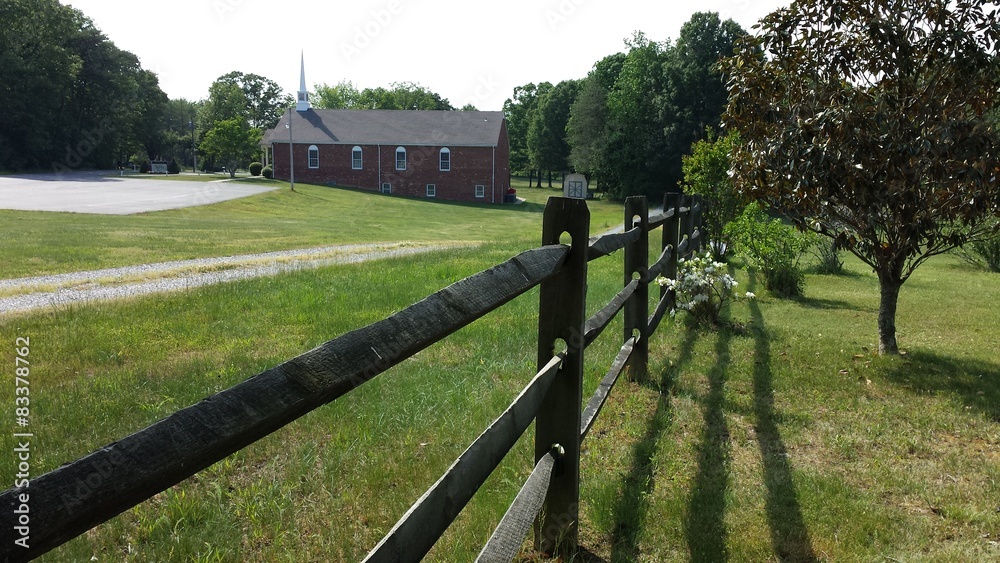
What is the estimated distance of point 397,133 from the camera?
193ft

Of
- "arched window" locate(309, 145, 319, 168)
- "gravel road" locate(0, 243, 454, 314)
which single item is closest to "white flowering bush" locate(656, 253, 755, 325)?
"gravel road" locate(0, 243, 454, 314)

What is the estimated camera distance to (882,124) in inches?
243

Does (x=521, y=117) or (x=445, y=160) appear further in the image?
(x=521, y=117)

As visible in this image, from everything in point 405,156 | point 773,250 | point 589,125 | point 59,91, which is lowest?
point 773,250

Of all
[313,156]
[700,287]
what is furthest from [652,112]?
[700,287]

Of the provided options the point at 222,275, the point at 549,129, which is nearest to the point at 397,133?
the point at 549,129

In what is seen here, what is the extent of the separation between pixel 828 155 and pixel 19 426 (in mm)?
6357

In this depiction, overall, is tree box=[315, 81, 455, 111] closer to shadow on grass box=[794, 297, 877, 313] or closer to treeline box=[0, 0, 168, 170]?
treeline box=[0, 0, 168, 170]

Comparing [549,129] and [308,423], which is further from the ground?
[549,129]

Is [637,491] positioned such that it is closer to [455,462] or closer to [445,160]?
[455,462]

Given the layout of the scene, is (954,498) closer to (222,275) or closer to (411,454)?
(411,454)

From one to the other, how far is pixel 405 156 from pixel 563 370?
57.2 metres

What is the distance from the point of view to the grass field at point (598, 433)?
3.23 m

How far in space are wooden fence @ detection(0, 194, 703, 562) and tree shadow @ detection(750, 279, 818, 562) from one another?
1042 mm
